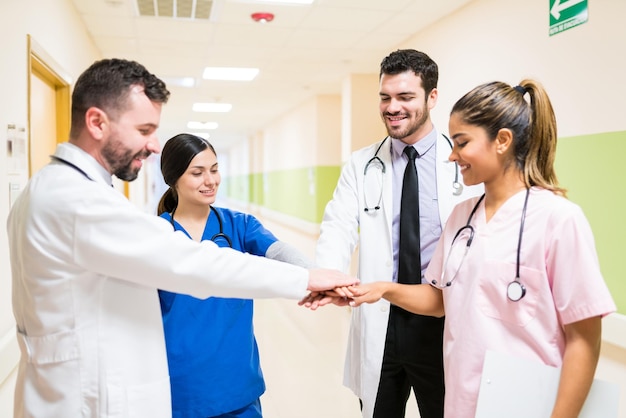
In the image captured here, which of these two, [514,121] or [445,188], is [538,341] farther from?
[445,188]

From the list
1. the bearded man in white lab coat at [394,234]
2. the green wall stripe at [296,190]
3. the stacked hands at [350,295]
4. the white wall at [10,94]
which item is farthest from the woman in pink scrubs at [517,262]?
the green wall stripe at [296,190]

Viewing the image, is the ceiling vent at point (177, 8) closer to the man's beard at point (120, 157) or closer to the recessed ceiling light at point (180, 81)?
the recessed ceiling light at point (180, 81)

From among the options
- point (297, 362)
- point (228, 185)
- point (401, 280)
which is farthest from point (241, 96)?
point (228, 185)

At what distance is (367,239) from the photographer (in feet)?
6.15

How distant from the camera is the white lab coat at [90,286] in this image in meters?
1.11

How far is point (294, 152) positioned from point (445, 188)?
7869 mm

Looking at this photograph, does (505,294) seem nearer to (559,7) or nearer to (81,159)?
(81,159)

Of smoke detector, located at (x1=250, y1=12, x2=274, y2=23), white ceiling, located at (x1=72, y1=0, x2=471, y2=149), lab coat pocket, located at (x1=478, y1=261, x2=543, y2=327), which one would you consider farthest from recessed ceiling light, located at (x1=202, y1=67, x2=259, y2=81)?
lab coat pocket, located at (x1=478, y1=261, x2=543, y2=327)

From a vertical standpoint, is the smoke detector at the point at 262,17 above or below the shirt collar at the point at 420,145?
above

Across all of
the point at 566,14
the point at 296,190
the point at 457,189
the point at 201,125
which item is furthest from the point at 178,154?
the point at 201,125

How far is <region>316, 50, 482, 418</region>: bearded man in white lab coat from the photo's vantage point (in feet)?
5.81

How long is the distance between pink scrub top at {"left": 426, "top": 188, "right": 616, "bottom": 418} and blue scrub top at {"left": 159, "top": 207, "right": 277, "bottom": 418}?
0.60 m

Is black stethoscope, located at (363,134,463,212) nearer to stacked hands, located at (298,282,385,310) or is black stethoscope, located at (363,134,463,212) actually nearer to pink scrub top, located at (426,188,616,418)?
stacked hands, located at (298,282,385,310)

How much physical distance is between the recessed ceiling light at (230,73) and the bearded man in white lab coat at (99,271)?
521cm
